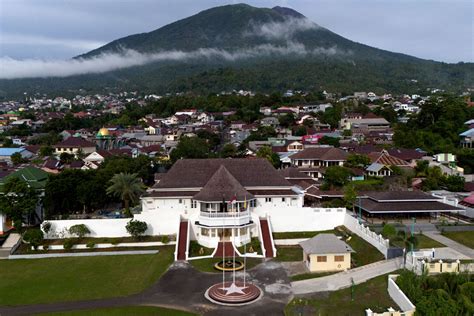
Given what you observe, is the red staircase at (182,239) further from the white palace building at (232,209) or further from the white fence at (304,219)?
the white fence at (304,219)

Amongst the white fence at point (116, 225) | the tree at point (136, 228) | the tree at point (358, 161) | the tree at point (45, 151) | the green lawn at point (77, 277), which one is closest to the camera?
the green lawn at point (77, 277)

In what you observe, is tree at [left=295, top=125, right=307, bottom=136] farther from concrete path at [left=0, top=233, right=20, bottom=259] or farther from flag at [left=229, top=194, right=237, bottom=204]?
concrete path at [left=0, top=233, right=20, bottom=259]

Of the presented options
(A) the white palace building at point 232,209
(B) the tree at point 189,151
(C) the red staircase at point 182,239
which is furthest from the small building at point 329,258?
(B) the tree at point 189,151

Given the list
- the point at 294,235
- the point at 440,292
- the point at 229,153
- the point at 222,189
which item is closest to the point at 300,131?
the point at 229,153

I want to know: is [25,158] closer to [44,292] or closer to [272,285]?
[44,292]

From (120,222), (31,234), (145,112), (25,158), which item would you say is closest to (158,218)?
(120,222)

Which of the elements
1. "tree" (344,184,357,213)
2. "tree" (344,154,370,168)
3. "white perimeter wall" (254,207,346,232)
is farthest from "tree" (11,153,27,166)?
"tree" (344,184,357,213)
